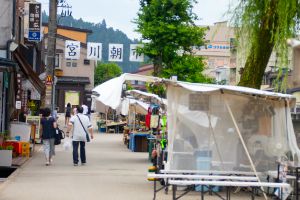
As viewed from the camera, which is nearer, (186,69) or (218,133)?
(218,133)

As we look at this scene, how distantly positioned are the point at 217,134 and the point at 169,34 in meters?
29.2

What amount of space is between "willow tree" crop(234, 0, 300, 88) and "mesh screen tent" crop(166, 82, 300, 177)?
205 centimetres

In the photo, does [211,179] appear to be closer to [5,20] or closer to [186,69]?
[5,20]

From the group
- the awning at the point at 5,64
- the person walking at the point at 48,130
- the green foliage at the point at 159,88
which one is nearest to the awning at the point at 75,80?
the green foliage at the point at 159,88

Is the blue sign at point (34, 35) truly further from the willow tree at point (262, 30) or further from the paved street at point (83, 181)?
the willow tree at point (262, 30)

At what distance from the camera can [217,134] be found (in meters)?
13.8

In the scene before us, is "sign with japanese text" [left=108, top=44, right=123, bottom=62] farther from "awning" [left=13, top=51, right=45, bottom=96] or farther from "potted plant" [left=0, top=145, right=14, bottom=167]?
"potted plant" [left=0, top=145, right=14, bottom=167]

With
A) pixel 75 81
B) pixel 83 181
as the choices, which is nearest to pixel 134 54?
pixel 83 181

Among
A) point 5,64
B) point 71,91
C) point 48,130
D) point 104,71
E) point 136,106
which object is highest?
point 104,71

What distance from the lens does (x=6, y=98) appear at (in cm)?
2550

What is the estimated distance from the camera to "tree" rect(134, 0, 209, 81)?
42.7 m

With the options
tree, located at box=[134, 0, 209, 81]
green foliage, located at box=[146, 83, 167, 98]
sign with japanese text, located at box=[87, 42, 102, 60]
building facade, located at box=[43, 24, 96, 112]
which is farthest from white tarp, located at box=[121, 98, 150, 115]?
building facade, located at box=[43, 24, 96, 112]

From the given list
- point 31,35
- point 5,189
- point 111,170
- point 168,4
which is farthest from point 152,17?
point 5,189

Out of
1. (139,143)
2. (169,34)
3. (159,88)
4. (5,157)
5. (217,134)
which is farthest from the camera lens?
(169,34)
